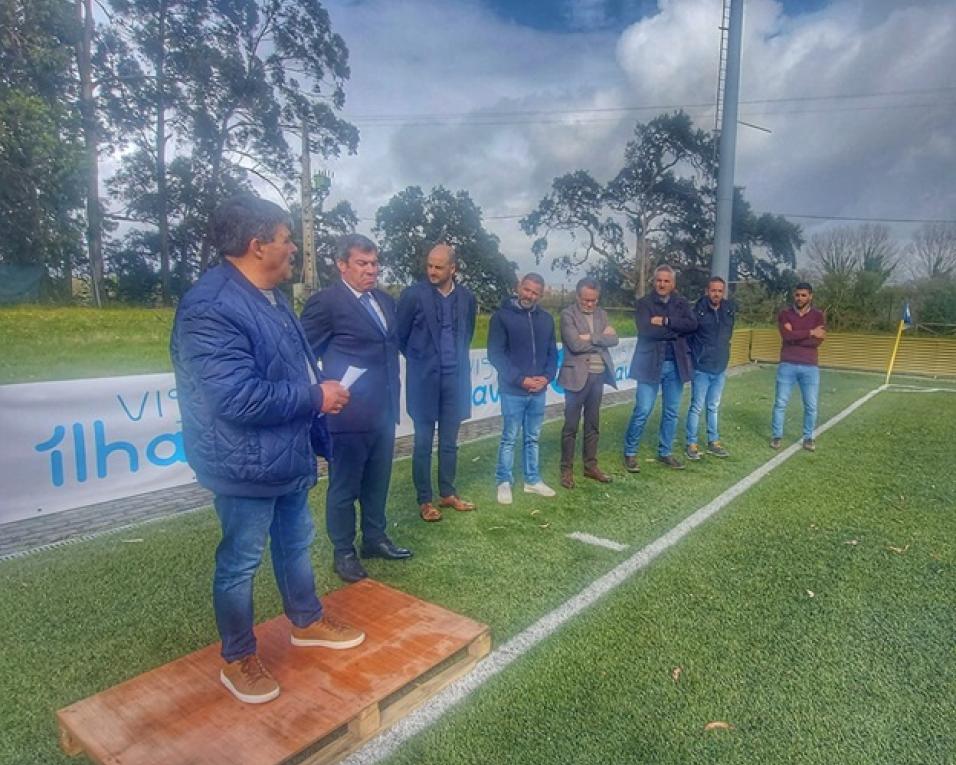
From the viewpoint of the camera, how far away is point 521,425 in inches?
213

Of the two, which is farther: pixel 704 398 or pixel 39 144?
pixel 39 144

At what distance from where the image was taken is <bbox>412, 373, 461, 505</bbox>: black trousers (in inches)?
183

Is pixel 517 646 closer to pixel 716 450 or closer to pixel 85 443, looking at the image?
pixel 85 443

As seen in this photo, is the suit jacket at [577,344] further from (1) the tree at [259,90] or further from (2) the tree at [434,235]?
(2) the tree at [434,235]

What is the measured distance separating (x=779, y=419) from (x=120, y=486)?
6839mm

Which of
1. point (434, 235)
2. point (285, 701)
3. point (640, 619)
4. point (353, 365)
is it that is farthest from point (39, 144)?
point (434, 235)

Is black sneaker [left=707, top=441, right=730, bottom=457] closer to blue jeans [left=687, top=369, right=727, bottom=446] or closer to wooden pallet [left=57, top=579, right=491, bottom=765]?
blue jeans [left=687, top=369, right=727, bottom=446]

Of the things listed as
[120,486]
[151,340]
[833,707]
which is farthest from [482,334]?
[833,707]

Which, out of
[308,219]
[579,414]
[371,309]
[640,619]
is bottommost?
[640,619]

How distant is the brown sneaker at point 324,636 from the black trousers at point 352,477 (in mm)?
937

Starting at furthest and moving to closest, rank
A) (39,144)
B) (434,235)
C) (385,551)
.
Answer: (434,235), (39,144), (385,551)

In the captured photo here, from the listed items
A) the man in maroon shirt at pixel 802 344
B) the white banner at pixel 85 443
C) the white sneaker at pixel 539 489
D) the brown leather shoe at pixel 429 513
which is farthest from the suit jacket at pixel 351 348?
the man in maroon shirt at pixel 802 344

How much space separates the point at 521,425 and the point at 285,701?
11.0 ft

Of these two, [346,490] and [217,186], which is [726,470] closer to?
[346,490]
